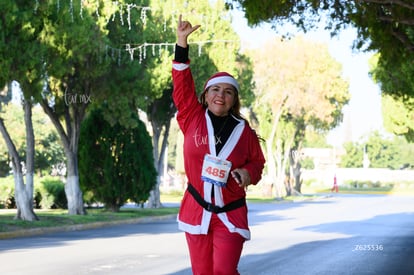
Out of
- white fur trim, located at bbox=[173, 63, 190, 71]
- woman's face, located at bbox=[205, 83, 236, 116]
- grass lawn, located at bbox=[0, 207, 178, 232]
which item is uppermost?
white fur trim, located at bbox=[173, 63, 190, 71]

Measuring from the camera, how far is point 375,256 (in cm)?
1611

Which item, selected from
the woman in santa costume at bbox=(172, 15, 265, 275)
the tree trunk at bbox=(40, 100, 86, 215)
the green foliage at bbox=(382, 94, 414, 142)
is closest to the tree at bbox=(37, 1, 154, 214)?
the tree trunk at bbox=(40, 100, 86, 215)

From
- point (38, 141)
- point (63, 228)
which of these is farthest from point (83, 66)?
point (38, 141)

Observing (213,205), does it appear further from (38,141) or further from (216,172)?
(38,141)

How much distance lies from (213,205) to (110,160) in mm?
26279

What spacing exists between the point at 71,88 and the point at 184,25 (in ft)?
72.7

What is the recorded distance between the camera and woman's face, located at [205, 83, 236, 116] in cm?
627

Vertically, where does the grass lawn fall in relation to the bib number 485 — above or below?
below

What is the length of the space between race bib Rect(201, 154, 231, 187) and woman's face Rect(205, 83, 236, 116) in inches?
14.8

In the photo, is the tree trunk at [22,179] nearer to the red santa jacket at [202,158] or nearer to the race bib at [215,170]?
the red santa jacket at [202,158]

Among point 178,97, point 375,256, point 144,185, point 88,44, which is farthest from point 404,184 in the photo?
point 178,97

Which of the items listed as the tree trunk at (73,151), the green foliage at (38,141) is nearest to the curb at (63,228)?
the tree trunk at (73,151)

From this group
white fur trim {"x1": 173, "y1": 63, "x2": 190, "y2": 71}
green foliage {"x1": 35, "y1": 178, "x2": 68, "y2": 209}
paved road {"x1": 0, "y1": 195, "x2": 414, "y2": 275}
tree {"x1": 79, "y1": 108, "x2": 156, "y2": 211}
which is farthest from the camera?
green foliage {"x1": 35, "y1": 178, "x2": 68, "y2": 209}

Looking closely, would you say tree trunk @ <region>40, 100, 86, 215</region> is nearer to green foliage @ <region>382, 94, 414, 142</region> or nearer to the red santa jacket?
the red santa jacket
